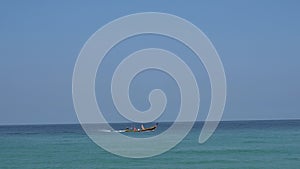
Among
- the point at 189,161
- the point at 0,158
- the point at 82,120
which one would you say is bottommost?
the point at 0,158

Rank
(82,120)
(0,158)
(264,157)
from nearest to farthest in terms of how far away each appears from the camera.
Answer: (82,120) < (264,157) < (0,158)

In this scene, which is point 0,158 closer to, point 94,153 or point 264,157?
point 94,153

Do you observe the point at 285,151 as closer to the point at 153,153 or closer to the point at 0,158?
the point at 153,153

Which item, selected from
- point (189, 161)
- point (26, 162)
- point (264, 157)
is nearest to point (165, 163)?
point (189, 161)

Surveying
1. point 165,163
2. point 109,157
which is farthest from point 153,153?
point 165,163

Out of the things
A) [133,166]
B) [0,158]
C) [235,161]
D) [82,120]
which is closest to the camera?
[82,120]

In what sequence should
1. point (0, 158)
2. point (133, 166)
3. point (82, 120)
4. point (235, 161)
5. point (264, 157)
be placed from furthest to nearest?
point (0, 158)
point (264, 157)
point (235, 161)
point (133, 166)
point (82, 120)

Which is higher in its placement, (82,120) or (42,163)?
(82,120)

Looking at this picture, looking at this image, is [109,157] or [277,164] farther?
[109,157]

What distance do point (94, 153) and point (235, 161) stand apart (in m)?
11.2

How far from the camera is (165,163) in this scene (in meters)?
31.5

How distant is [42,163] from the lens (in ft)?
111

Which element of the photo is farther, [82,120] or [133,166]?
[133,166]

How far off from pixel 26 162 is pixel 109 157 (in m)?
5.26
